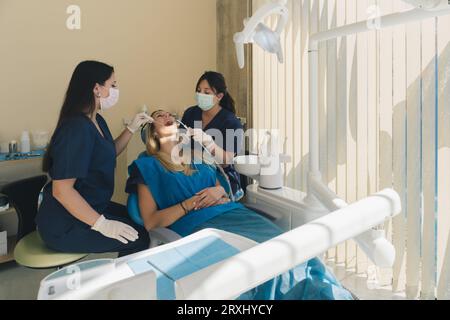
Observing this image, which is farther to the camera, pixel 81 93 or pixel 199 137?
pixel 199 137

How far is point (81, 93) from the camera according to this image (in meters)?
1.41

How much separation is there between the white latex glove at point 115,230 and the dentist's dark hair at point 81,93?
35 cm

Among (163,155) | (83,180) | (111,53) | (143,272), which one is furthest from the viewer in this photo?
(111,53)

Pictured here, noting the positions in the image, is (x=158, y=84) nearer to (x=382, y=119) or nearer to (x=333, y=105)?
(x=333, y=105)

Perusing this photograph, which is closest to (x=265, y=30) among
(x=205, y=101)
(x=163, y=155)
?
(x=163, y=155)

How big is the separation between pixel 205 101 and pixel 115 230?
98 cm

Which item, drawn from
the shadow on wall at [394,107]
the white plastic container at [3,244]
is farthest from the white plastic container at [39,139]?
the shadow on wall at [394,107]

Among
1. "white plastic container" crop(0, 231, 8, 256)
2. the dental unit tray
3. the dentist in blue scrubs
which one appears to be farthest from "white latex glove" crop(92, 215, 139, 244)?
"white plastic container" crop(0, 231, 8, 256)

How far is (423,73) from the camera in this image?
142 centimetres

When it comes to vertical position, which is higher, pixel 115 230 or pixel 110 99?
pixel 110 99

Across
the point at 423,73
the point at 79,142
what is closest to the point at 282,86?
the point at 423,73

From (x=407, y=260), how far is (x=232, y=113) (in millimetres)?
1236

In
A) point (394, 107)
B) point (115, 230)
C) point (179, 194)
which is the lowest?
point (115, 230)

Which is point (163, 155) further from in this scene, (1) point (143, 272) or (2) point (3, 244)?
(2) point (3, 244)
